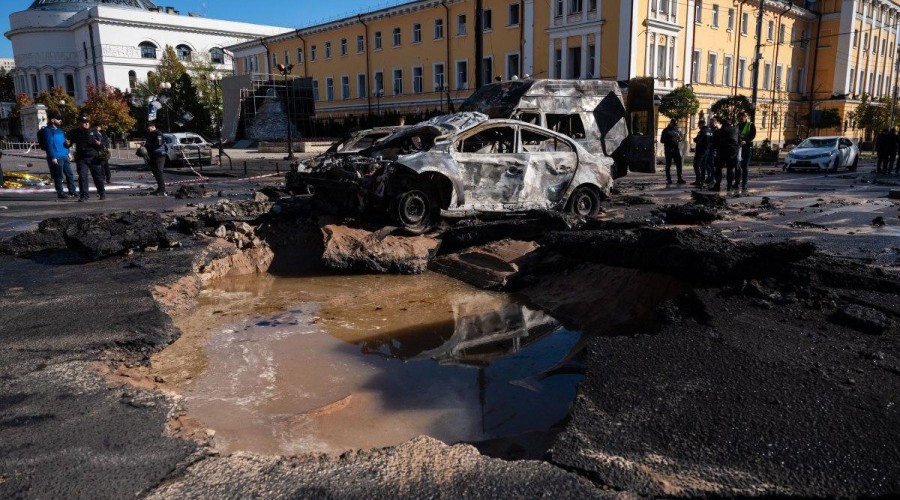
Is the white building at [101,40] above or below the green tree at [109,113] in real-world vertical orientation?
above

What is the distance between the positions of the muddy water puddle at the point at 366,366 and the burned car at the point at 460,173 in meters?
1.61

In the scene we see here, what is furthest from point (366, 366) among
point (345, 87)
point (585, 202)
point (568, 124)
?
point (345, 87)

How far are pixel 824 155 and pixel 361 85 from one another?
38530 millimetres

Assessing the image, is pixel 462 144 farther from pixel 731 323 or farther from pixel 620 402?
pixel 620 402

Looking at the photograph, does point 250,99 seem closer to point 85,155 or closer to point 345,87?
point 345,87

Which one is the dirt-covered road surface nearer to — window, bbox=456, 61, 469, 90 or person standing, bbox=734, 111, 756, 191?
person standing, bbox=734, 111, 756, 191

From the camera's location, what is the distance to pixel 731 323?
447cm

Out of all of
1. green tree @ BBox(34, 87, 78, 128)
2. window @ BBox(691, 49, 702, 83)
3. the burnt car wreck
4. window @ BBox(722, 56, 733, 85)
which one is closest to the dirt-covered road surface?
the burnt car wreck

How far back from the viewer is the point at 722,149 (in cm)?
1384

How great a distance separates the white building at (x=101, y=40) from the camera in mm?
70250

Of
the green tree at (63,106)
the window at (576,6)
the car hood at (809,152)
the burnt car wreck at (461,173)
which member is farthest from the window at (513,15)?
the green tree at (63,106)

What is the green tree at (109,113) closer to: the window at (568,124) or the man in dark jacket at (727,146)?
the window at (568,124)

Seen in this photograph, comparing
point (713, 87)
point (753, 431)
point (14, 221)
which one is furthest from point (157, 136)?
point (713, 87)

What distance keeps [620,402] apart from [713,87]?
4500cm
